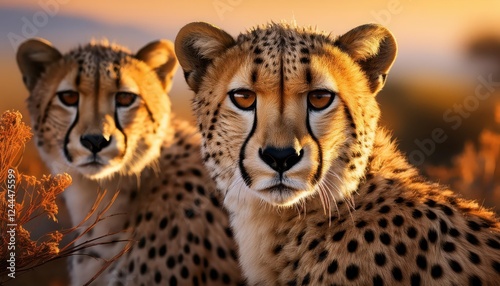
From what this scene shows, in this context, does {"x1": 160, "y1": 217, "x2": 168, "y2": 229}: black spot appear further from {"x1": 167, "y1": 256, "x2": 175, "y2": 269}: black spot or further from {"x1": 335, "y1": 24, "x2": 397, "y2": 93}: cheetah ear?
{"x1": 335, "y1": 24, "x2": 397, "y2": 93}: cheetah ear

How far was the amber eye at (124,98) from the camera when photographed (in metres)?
4.27

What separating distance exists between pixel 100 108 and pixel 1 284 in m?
1.00

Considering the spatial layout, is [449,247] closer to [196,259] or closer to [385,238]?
[385,238]

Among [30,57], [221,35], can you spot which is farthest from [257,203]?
[30,57]

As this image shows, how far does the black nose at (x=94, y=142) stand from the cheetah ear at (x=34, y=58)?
0.59 metres

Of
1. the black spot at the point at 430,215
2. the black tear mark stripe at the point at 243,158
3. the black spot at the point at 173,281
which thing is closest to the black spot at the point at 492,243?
the black spot at the point at 430,215

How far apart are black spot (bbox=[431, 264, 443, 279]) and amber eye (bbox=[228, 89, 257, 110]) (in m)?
0.91

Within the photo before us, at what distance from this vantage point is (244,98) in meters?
3.32

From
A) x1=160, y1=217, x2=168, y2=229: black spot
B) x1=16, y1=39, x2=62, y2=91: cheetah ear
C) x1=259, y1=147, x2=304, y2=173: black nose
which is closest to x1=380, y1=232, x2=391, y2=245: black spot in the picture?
x1=259, y1=147, x2=304, y2=173: black nose

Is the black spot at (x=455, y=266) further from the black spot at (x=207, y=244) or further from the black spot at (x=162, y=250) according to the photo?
the black spot at (x=162, y=250)

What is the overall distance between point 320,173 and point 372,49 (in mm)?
609

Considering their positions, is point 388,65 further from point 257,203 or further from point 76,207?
point 76,207

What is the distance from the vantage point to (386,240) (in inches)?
127

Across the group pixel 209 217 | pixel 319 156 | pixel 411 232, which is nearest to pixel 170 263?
pixel 209 217
